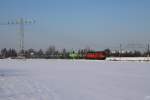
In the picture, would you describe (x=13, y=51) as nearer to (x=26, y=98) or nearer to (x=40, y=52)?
(x=40, y=52)

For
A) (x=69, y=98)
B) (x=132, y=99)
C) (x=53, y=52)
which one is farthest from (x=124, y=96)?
(x=53, y=52)

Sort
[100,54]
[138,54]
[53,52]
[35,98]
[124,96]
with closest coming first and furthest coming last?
[35,98], [124,96], [100,54], [138,54], [53,52]

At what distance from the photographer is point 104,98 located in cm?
988

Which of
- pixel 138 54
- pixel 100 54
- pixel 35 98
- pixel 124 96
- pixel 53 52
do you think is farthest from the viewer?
pixel 53 52

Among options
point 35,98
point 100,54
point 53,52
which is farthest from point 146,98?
point 53,52

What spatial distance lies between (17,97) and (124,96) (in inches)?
146

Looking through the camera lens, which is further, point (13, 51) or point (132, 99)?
point (13, 51)

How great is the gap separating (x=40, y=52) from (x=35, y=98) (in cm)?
13405

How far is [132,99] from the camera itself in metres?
9.51

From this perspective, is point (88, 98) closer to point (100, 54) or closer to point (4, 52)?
point (100, 54)

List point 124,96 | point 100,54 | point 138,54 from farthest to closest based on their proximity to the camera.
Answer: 1. point 138,54
2. point 100,54
3. point 124,96

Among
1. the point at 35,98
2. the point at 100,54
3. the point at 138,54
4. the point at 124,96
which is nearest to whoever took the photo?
the point at 35,98

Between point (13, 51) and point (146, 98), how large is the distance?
139076 millimetres

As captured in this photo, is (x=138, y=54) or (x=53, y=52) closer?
(x=138, y=54)
